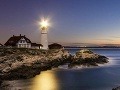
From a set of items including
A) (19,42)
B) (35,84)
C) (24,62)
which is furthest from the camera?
(19,42)

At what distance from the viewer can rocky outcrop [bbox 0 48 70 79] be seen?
5162 centimetres

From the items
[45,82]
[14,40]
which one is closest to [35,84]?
[45,82]

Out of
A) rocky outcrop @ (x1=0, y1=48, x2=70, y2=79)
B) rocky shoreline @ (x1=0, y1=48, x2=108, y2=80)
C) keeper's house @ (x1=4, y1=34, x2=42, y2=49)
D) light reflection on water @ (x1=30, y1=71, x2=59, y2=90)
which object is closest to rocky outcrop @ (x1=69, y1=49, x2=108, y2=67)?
rocky shoreline @ (x1=0, y1=48, x2=108, y2=80)

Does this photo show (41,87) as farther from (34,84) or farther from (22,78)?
(22,78)

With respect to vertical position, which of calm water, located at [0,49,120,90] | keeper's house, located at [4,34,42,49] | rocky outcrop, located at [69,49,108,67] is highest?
keeper's house, located at [4,34,42,49]

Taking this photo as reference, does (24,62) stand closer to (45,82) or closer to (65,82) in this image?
(45,82)

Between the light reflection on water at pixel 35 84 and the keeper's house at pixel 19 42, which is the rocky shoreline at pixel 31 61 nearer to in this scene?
the light reflection on water at pixel 35 84

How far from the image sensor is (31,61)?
201 ft

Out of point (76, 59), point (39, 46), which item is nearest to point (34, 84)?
point (76, 59)

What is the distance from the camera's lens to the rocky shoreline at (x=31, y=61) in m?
51.9

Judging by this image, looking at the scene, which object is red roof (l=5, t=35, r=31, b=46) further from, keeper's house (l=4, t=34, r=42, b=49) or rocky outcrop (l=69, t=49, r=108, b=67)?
rocky outcrop (l=69, t=49, r=108, b=67)

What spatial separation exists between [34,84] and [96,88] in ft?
34.4

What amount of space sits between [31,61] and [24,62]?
2794mm

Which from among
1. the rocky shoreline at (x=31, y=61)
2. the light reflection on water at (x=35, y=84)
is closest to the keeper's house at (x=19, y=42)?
the rocky shoreline at (x=31, y=61)
